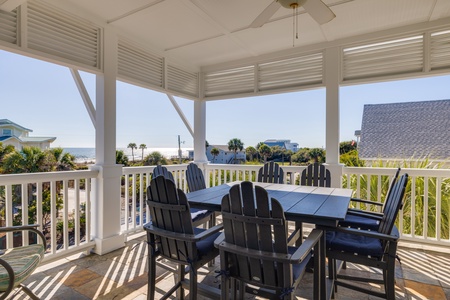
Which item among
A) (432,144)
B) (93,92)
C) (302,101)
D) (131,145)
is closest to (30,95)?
(131,145)

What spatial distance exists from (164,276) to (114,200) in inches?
50.0

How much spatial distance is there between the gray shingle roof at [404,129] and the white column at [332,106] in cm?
532

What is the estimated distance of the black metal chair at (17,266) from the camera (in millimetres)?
1537

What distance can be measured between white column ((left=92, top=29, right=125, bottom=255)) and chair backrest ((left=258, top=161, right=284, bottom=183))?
80.9 inches

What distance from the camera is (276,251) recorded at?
1427 mm

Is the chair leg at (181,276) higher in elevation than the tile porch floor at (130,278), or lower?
higher

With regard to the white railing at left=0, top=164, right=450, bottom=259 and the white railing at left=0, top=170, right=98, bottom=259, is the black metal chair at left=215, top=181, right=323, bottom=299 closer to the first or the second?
the white railing at left=0, top=170, right=98, bottom=259

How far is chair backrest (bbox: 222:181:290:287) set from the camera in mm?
1413

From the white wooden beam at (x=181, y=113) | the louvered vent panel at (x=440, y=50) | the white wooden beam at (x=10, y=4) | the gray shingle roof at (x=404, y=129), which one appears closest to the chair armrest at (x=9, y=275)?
the white wooden beam at (x=10, y=4)

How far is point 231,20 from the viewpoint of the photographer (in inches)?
124

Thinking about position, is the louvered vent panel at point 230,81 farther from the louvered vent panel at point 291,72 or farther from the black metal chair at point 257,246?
the black metal chair at point 257,246

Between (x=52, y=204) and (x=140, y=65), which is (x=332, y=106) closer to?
(x=140, y=65)

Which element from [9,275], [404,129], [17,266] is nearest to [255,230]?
[9,275]

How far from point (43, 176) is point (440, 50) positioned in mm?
A: 5014
